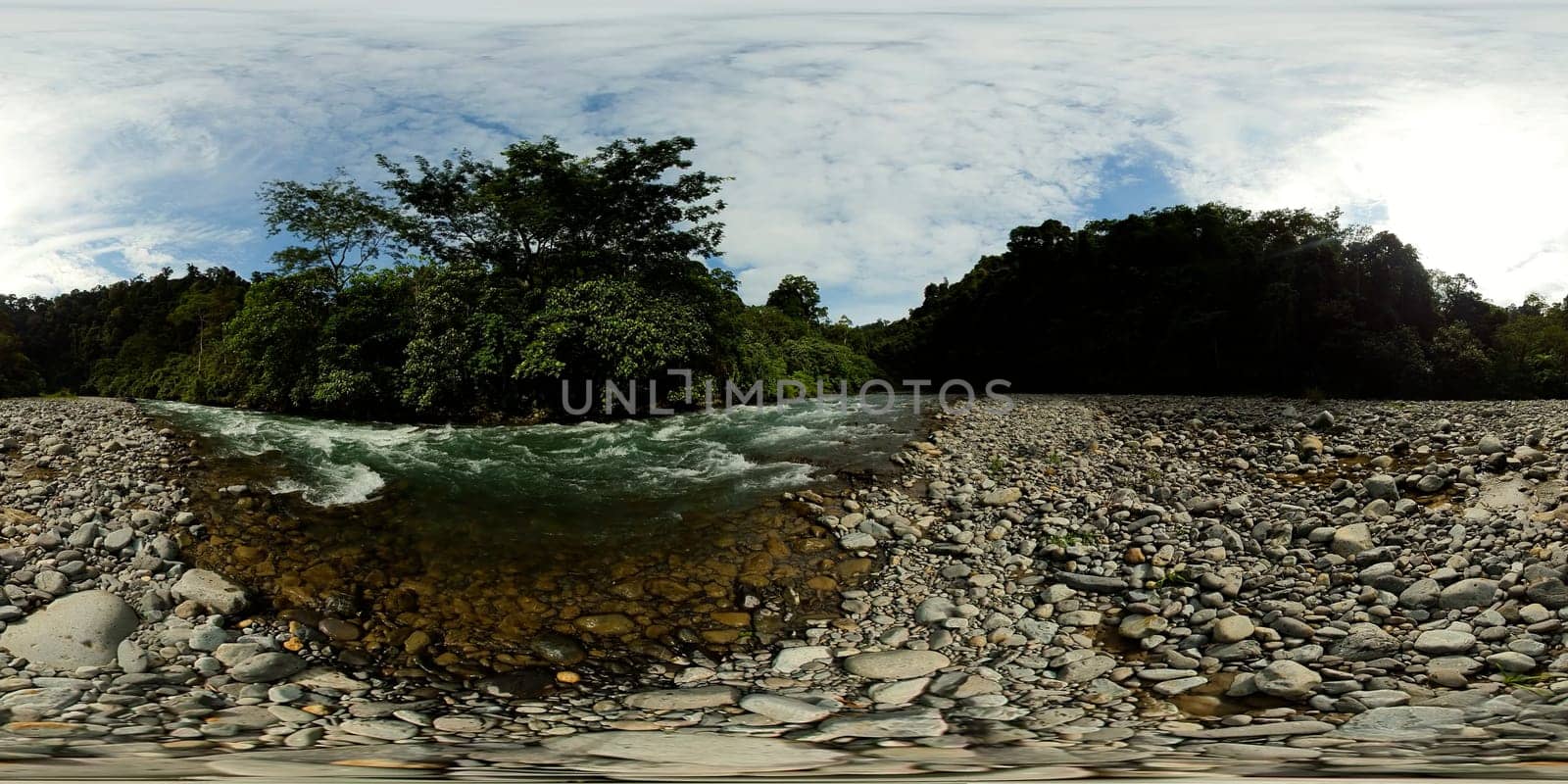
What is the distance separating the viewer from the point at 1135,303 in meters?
16.7

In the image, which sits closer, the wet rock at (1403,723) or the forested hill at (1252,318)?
the wet rock at (1403,723)

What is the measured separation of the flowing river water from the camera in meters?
3.44

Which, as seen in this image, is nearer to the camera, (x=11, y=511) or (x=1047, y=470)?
(x=11, y=511)

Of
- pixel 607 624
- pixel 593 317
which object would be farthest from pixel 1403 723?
pixel 593 317

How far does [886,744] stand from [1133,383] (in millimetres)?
16024

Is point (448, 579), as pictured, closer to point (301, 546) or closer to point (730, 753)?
point (301, 546)

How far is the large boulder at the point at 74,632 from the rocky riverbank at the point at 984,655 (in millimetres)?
13

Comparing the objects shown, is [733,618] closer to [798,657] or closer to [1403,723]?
[798,657]

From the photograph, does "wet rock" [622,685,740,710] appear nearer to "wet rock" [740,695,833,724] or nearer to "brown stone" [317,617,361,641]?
"wet rock" [740,695,833,724]

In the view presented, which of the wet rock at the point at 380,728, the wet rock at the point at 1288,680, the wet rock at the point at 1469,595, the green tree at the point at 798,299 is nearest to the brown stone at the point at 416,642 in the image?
the wet rock at the point at 380,728

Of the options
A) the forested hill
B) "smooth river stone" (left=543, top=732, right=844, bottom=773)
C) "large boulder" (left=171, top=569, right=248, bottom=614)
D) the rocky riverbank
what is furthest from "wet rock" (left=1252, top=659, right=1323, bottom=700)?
the forested hill

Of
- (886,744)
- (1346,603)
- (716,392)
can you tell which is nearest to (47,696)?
(886,744)

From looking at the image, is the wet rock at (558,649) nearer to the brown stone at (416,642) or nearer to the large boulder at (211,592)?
the brown stone at (416,642)

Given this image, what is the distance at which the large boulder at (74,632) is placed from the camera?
281 cm
